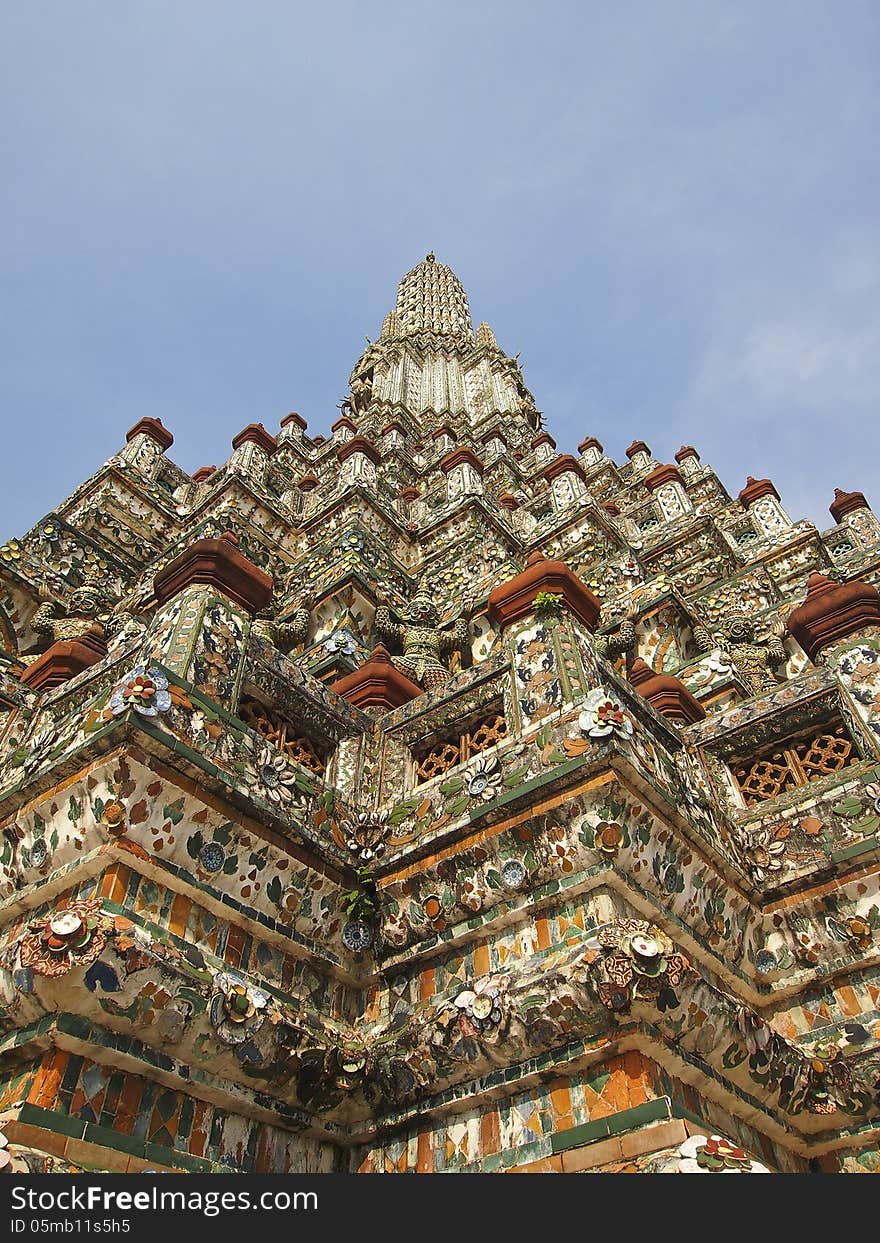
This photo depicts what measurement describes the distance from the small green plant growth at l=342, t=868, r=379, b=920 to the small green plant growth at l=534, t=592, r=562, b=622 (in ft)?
6.62

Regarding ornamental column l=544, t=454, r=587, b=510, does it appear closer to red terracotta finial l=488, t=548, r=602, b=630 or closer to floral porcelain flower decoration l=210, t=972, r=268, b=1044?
red terracotta finial l=488, t=548, r=602, b=630

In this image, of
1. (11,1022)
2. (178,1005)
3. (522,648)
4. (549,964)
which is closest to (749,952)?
(549,964)

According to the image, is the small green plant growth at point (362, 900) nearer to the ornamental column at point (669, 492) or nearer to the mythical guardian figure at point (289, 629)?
the mythical guardian figure at point (289, 629)

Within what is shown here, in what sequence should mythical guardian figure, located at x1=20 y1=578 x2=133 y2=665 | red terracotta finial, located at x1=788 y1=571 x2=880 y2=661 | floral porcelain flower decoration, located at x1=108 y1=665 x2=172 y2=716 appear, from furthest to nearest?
mythical guardian figure, located at x1=20 y1=578 x2=133 y2=665, red terracotta finial, located at x1=788 y1=571 x2=880 y2=661, floral porcelain flower decoration, located at x1=108 y1=665 x2=172 y2=716

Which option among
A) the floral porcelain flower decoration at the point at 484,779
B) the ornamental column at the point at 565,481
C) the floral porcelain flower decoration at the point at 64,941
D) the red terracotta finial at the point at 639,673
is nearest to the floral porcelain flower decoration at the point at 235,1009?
the floral porcelain flower decoration at the point at 64,941

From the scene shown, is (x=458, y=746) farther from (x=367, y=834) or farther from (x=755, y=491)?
(x=755, y=491)

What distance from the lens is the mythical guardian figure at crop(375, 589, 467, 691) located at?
910 centimetres

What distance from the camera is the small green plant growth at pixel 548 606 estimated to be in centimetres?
586

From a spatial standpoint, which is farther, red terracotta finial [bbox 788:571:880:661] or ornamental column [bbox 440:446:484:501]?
ornamental column [bbox 440:446:484:501]

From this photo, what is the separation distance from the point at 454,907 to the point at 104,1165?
A: 2092 millimetres

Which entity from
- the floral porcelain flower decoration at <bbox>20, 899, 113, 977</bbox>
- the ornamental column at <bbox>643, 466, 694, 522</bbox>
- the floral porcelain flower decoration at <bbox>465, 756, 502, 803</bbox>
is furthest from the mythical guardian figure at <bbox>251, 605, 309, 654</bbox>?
the ornamental column at <bbox>643, 466, 694, 522</bbox>

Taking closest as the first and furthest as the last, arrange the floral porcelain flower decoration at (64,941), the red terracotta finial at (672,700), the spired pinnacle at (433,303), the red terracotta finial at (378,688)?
the floral porcelain flower decoration at (64,941)
the red terracotta finial at (378,688)
the red terracotta finial at (672,700)
the spired pinnacle at (433,303)

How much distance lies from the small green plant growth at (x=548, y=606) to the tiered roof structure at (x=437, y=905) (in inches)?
0.4

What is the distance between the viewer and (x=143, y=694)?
179 inches
